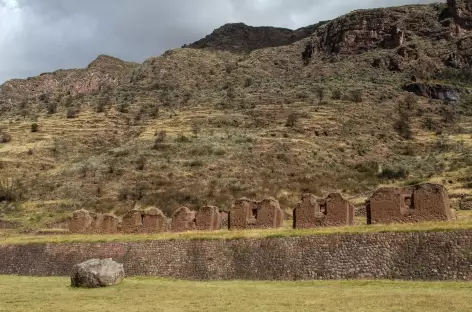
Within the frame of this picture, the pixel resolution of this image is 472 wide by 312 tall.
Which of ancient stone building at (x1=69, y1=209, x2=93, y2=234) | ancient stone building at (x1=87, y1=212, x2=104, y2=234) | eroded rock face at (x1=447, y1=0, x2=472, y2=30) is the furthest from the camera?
eroded rock face at (x1=447, y1=0, x2=472, y2=30)

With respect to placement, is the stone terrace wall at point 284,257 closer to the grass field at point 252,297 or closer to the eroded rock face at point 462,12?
the grass field at point 252,297

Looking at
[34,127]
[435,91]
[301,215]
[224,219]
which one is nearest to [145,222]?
[224,219]

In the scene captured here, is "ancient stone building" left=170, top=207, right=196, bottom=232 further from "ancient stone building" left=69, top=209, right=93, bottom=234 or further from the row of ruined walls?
"ancient stone building" left=69, top=209, right=93, bottom=234

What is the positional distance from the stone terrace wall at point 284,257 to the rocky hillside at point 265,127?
789 inches

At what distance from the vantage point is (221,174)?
62656 millimetres

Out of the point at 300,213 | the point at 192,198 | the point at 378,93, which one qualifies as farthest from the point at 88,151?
the point at 300,213

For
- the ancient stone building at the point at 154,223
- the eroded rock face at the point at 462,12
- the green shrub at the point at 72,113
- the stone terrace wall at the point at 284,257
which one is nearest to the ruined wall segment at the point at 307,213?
the stone terrace wall at the point at 284,257

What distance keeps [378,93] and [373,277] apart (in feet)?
247

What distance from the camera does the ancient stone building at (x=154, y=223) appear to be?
103ft

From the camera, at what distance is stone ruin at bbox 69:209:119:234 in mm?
33094

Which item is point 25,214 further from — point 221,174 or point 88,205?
point 221,174

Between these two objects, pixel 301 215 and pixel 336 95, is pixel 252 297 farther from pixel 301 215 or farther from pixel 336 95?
pixel 336 95

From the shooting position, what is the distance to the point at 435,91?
308 ft

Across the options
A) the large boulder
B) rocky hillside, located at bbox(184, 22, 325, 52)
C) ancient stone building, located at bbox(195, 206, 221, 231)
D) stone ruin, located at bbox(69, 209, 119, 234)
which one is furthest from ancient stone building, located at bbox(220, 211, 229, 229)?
rocky hillside, located at bbox(184, 22, 325, 52)
